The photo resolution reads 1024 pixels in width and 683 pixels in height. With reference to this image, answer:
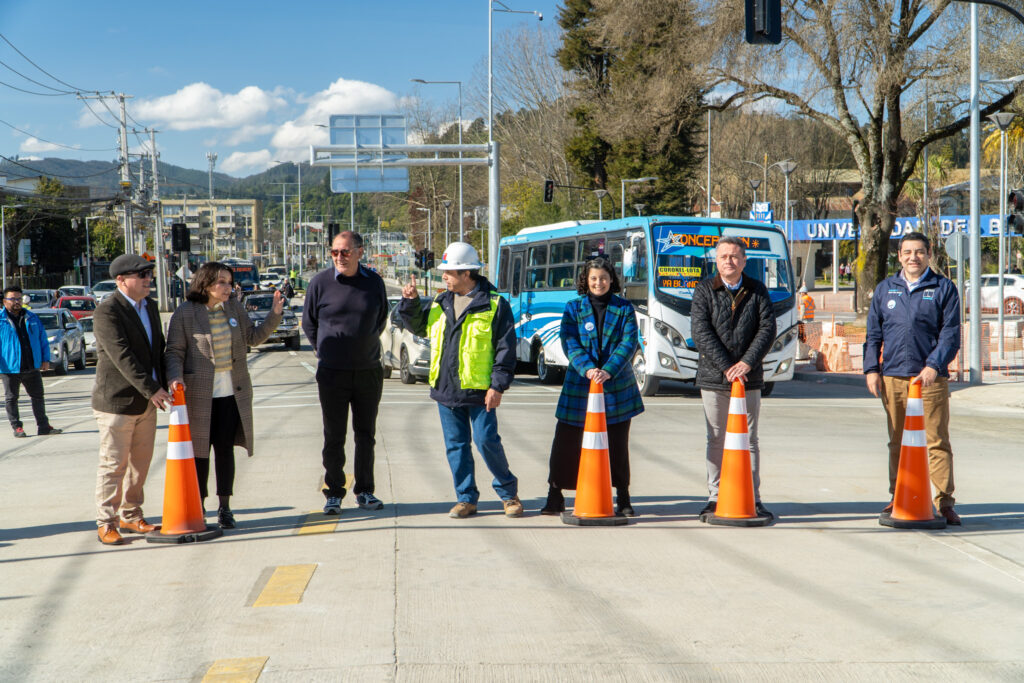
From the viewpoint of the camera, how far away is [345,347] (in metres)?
7.18

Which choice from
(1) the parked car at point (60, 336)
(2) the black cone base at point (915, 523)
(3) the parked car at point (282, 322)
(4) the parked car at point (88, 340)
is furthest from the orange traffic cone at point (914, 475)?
(3) the parked car at point (282, 322)

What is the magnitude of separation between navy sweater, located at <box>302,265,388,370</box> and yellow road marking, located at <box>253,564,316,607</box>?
1.67 metres

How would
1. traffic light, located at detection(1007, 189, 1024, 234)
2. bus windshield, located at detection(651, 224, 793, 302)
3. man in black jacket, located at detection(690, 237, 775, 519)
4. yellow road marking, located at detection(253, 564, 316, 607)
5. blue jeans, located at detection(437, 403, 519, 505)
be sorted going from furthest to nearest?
traffic light, located at detection(1007, 189, 1024, 234) → bus windshield, located at detection(651, 224, 793, 302) → blue jeans, located at detection(437, 403, 519, 505) → man in black jacket, located at detection(690, 237, 775, 519) → yellow road marking, located at detection(253, 564, 316, 607)

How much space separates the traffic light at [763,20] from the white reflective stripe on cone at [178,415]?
909 centimetres

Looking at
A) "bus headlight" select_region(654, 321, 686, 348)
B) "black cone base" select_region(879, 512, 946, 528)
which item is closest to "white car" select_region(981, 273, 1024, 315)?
"bus headlight" select_region(654, 321, 686, 348)

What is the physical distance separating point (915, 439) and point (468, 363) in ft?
9.78

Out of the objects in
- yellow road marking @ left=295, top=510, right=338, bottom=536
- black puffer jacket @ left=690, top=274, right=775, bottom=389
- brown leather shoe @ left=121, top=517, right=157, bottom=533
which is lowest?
yellow road marking @ left=295, top=510, right=338, bottom=536

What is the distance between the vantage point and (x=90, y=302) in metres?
41.2

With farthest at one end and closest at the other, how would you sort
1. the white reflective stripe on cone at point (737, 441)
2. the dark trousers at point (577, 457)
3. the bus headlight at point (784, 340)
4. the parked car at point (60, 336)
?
1. the parked car at point (60, 336)
2. the bus headlight at point (784, 340)
3. the dark trousers at point (577, 457)
4. the white reflective stripe on cone at point (737, 441)

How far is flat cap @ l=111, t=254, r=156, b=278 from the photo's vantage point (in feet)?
22.0

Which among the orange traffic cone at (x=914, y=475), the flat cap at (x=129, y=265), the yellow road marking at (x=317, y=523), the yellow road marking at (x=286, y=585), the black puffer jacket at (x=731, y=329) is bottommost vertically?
the yellow road marking at (x=286, y=585)

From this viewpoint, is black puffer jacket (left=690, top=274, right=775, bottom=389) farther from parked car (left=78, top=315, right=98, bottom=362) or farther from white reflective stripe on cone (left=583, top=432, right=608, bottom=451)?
parked car (left=78, top=315, right=98, bottom=362)

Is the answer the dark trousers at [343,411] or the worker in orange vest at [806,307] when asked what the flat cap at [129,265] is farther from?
the worker in orange vest at [806,307]

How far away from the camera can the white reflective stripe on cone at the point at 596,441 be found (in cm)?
699
